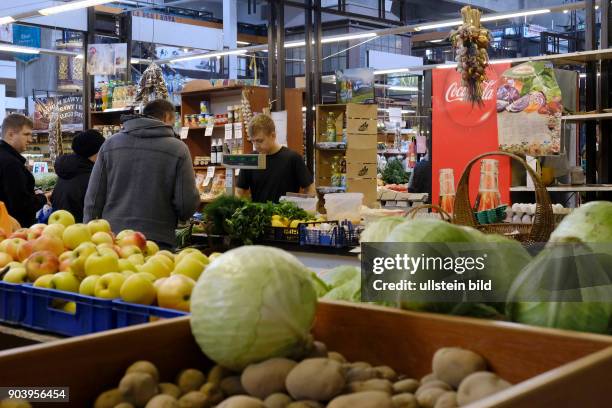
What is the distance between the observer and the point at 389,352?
130cm

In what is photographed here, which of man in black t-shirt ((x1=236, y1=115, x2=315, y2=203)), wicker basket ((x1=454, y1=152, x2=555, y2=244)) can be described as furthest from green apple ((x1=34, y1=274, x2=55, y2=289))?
man in black t-shirt ((x1=236, y1=115, x2=315, y2=203))

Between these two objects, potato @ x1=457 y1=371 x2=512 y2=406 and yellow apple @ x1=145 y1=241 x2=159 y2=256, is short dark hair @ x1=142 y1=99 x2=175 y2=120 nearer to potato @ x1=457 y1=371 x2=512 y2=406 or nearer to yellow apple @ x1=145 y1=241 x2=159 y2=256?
yellow apple @ x1=145 y1=241 x2=159 y2=256

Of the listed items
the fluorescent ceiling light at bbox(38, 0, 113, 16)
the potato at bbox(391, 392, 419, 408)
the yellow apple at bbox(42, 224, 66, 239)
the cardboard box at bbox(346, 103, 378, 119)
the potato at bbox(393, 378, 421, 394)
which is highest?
the fluorescent ceiling light at bbox(38, 0, 113, 16)

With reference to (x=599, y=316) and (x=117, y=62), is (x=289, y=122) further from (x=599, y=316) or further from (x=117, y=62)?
(x=599, y=316)

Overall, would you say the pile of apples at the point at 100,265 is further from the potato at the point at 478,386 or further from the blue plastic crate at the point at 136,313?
the potato at the point at 478,386

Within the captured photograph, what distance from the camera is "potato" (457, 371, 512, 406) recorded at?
105 cm

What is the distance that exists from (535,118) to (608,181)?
123cm

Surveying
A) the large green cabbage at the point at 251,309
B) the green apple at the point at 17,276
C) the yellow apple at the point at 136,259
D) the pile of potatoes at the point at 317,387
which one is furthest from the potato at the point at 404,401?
the green apple at the point at 17,276

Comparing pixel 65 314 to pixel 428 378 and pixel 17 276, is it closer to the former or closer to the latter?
pixel 17 276

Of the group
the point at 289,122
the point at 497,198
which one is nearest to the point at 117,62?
the point at 289,122

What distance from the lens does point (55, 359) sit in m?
1.15

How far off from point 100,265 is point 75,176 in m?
3.54

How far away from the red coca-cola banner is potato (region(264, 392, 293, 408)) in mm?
7281

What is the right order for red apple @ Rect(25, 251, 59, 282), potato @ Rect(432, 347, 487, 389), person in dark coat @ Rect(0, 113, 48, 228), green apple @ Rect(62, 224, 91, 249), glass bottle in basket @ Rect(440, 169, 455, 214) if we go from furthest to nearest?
person in dark coat @ Rect(0, 113, 48, 228)
glass bottle in basket @ Rect(440, 169, 455, 214)
green apple @ Rect(62, 224, 91, 249)
red apple @ Rect(25, 251, 59, 282)
potato @ Rect(432, 347, 487, 389)
